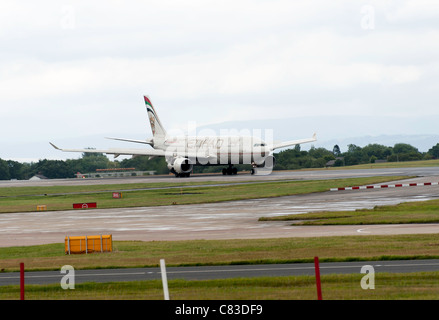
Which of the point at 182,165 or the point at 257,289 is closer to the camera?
the point at 257,289

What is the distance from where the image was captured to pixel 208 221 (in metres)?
44.5

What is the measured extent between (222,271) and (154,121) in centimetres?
9215

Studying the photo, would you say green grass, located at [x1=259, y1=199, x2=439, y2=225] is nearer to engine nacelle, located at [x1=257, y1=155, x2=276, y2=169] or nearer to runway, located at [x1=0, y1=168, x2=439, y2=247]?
runway, located at [x1=0, y1=168, x2=439, y2=247]

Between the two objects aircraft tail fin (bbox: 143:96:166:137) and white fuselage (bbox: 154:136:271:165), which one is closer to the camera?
white fuselage (bbox: 154:136:271:165)

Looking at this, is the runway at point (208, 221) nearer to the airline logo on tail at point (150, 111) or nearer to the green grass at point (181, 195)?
the green grass at point (181, 195)

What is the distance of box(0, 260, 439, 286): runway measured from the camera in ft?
74.2

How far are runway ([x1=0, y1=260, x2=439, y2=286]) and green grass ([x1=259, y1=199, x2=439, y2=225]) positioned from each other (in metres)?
15.0

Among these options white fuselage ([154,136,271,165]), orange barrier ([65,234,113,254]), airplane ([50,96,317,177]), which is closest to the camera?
orange barrier ([65,234,113,254])

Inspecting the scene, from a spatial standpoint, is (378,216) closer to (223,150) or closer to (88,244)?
(88,244)

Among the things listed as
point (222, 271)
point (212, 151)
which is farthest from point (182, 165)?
point (222, 271)

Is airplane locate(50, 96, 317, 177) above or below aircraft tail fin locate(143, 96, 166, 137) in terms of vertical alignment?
below

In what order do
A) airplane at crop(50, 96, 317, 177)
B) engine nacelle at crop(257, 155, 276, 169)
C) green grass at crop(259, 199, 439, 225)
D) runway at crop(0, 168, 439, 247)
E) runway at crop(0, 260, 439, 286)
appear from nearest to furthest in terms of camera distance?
runway at crop(0, 260, 439, 286), runway at crop(0, 168, 439, 247), green grass at crop(259, 199, 439, 225), airplane at crop(50, 96, 317, 177), engine nacelle at crop(257, 155, 276, 169)

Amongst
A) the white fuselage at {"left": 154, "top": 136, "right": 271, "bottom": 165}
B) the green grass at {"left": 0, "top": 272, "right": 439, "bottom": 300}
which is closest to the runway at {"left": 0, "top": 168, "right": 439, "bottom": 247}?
the green grass at {"left": 0, "top": 272, "right": 439, "bottom": 300}

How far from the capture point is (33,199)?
79688 millimetres
